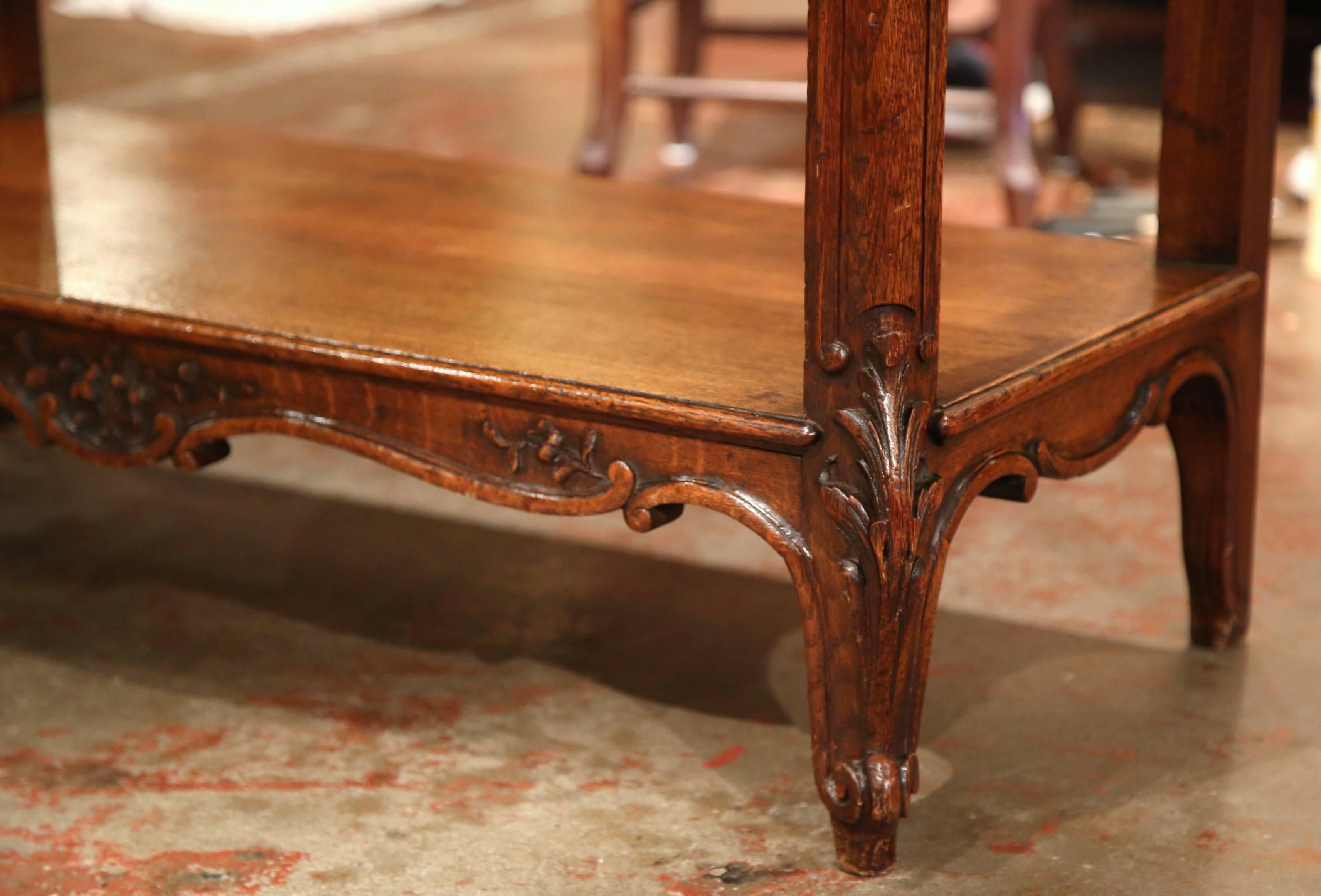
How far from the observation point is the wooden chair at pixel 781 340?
1.20 meters

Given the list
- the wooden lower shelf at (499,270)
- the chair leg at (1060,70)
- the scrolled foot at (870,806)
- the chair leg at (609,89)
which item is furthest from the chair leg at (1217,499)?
the chair leg at (1060,70)

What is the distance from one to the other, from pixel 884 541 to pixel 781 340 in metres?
0.29

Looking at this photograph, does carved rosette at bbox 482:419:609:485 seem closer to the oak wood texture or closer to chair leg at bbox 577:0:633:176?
the oak wood texture

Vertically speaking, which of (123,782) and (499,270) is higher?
(499,270)

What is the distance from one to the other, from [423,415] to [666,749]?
15.4 inches

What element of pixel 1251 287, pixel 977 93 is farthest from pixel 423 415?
pixel 977 93

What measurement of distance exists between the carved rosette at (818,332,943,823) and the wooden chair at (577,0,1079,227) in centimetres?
204

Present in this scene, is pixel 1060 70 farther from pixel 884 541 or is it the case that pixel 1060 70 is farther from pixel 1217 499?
pixel 884 541

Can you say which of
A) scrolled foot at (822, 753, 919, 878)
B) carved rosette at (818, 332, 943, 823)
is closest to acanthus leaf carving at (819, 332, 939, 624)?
carved rosette at (818, 332, 943, 823)

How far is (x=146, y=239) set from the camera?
1770 mm

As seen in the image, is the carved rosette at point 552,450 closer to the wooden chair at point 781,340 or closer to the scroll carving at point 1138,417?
the wooden chair at point 781,340

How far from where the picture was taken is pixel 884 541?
48.0 inches

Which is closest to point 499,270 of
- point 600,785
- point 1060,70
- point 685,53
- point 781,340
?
point 781,340

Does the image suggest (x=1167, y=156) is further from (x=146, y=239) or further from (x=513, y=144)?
(x=513, y=144)
